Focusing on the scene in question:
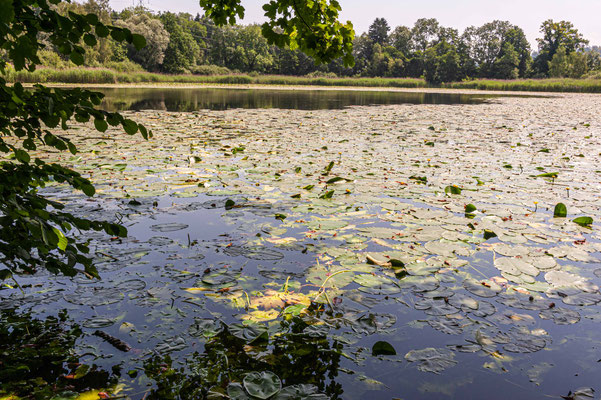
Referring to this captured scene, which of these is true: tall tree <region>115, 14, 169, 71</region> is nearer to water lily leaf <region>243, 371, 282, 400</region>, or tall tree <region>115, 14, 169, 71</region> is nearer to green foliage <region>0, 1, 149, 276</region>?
green foliage <region>0, 1, 149, 276</region>

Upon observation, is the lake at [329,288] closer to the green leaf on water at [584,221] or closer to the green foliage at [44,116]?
the green leaf on water at [584,221]

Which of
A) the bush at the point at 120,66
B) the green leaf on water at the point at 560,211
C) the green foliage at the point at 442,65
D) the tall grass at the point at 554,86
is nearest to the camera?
the green leaf on water at the point at 560,211

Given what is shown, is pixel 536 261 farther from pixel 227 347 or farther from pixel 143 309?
pixel 143 309

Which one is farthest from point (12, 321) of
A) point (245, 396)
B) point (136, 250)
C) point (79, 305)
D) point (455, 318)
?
point (455, 318)

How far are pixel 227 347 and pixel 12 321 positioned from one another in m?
1.11

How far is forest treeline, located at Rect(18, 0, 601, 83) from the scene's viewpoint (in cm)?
4706

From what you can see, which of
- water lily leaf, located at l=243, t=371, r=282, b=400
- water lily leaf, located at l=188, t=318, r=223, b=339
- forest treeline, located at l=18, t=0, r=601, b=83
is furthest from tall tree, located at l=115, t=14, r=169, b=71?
water lily leaf, located at l=243, t=371, r=282, b=400

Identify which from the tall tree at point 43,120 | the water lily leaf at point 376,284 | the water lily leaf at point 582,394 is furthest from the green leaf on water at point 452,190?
the tall tree at point 43,120

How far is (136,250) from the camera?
9.38 feet

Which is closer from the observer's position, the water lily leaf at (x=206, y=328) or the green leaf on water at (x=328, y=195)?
the water lily leaf at (x=206, y=328)

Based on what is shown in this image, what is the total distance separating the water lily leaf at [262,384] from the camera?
1.51 m

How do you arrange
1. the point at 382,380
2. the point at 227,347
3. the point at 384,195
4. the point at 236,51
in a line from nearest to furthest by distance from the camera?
the point at 382,380 → the point at 227,347 → the point at 384,195 → the point at 236,51

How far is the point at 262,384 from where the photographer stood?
1566mm

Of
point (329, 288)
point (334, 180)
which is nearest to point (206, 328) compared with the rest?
point (329, 288)
